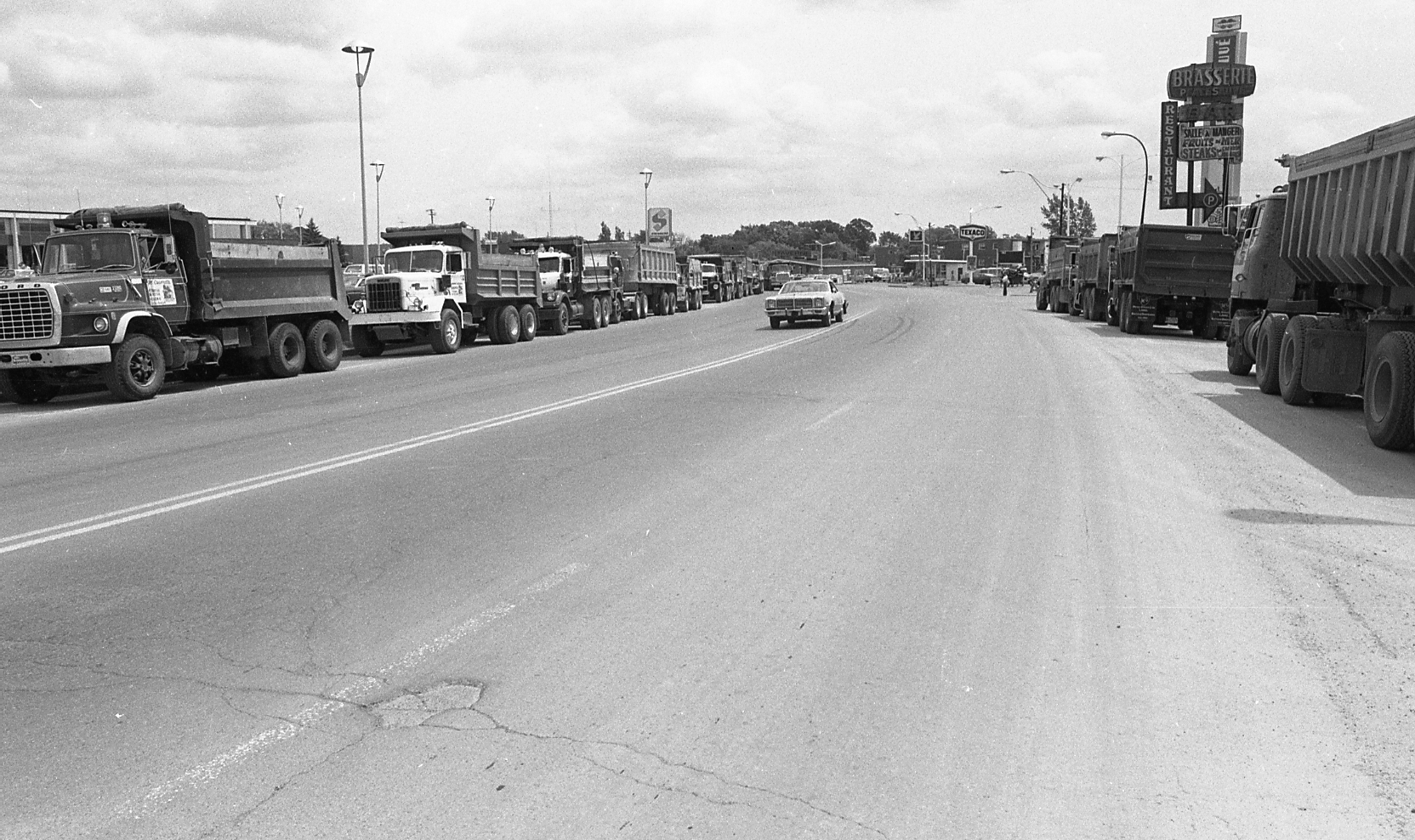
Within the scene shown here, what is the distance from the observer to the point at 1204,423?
43.5 feet

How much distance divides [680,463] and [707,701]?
18.5 ft

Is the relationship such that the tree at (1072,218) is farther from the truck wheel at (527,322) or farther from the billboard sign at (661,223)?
the truck wheel at (527,322)

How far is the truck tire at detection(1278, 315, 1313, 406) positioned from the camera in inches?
575

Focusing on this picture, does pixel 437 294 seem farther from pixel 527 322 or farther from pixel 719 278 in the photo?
pixel 719 278

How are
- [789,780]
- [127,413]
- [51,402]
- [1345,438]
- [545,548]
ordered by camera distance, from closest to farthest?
1. [789,780]
2. [545,548]
3. [1345,438]
4. [127,413]
5. [51,402]

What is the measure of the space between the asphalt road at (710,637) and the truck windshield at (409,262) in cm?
1611

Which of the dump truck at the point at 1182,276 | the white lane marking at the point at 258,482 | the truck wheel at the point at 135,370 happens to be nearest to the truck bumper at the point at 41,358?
the truck wheel at the point at 135,370

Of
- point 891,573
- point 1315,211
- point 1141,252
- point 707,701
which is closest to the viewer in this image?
point 707,701

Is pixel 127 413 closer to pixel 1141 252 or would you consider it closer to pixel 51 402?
pixel 51 402

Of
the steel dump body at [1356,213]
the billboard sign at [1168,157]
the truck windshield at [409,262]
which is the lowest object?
the truck windshield at [409,262]

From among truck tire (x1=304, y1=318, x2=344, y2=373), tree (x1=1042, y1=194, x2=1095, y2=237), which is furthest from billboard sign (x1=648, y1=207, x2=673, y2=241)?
truck tire (x1=304, y1=318, x2=344, y2=373)

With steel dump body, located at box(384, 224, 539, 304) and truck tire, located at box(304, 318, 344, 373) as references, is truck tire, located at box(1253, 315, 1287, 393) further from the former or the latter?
steel dump body, located at box(384, 224, 539, 304)

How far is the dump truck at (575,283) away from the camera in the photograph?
36.9 metres

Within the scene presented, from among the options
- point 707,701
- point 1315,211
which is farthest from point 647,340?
point 707,701
